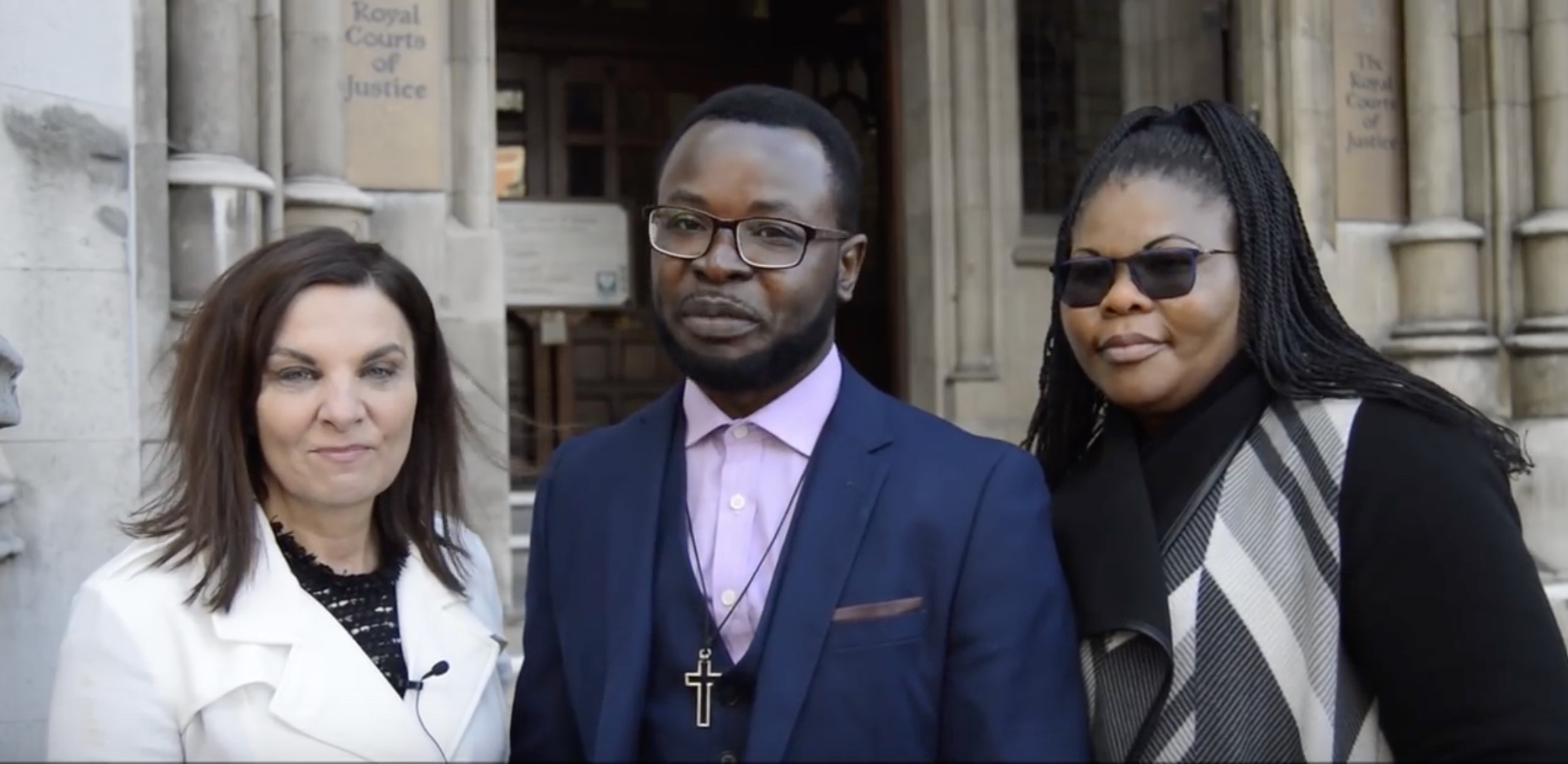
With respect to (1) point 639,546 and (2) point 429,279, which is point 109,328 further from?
(1) point 639,546

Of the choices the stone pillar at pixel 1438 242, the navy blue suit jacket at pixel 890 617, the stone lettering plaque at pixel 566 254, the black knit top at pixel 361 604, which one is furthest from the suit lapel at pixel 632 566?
the stone lettering plaque at pixel 566 254

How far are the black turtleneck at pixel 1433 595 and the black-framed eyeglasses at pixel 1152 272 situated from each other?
290 millimetres

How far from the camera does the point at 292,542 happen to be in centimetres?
212

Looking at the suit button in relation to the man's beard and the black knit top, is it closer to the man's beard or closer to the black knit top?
the man's beard

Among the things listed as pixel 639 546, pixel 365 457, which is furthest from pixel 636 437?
pixel 365 457

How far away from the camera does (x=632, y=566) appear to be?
190 centimetres

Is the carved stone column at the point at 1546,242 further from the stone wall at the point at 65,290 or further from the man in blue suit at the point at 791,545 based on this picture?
the stone wall at the point at 65,290

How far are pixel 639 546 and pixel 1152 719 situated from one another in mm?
697

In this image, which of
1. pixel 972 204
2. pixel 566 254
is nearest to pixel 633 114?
pixel 566 254

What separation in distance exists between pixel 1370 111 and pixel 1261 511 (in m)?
5.97

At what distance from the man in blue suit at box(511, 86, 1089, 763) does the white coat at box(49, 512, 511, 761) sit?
0.23 metres

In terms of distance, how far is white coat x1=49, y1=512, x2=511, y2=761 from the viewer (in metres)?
1.87

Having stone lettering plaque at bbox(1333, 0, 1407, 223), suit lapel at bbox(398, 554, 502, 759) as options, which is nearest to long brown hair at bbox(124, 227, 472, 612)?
suit lapel at bbox(398, 554, 502, 759)

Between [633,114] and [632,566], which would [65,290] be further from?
[633,114]
